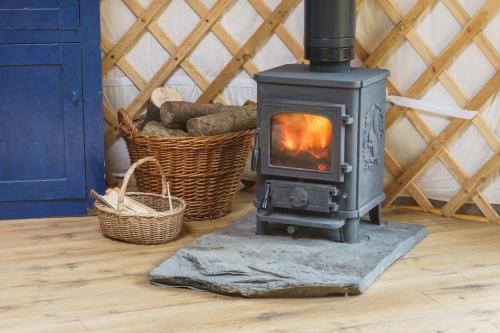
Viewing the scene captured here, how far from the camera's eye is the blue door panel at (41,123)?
3.33 meters

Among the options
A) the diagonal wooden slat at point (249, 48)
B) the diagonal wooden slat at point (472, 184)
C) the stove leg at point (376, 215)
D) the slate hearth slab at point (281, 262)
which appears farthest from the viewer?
the diagonal wooden slat at point (249, 48)

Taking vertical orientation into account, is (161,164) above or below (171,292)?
above

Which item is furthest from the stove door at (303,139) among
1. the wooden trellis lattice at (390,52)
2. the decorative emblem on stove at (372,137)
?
the wooden trellis lattice at (390,52)

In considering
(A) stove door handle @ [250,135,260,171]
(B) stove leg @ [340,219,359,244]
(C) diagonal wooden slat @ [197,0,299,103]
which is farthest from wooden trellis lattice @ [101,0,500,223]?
(A) stove door handle @ [250,135,260,171]

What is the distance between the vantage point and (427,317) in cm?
257

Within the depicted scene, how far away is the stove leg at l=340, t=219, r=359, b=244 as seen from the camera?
3.05 meters

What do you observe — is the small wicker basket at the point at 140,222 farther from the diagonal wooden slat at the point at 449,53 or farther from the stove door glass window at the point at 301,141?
the diagonal wooden slat at the point at 449,53

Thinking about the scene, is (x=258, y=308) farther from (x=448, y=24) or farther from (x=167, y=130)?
(x=448, y=24)

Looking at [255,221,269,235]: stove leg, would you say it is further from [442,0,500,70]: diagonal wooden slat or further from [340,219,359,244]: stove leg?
[442,0,500,70]: diagonal wooden slat

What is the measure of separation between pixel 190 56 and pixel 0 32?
0.77m

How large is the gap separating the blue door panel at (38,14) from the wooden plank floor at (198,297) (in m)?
0.73

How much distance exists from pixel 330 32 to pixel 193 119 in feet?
2.01

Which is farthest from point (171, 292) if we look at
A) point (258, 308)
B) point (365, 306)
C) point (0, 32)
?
point (0, 32)

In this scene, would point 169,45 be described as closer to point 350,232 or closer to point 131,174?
point 131,174
